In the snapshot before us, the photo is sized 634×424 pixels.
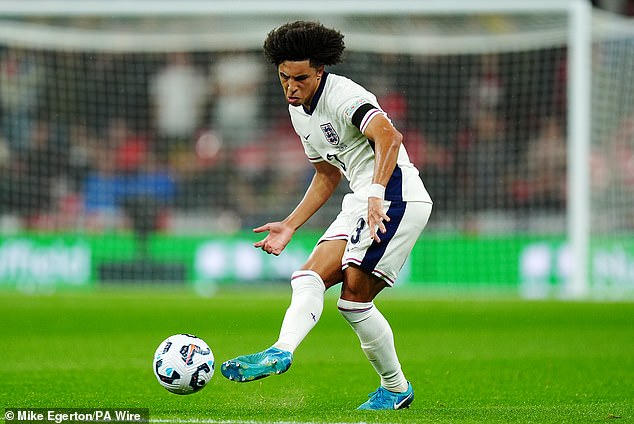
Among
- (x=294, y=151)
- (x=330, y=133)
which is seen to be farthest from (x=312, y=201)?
(x=294, y=151)

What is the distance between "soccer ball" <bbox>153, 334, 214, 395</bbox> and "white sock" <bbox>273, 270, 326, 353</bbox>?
15.7 inches

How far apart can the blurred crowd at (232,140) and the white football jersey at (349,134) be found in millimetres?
11497

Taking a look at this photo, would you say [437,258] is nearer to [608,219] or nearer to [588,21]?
[608,219]

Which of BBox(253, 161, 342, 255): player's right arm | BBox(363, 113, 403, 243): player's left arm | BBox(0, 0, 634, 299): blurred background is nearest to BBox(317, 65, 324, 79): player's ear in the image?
BBox(363, 113, 403, 243): player's left arm

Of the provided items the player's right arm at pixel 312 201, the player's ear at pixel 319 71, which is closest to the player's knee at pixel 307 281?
the player's right arm at pixel 312 201

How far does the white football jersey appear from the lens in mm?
5641

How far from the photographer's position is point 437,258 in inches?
690

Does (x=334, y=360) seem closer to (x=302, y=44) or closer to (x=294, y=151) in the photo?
(x=302, y=44)

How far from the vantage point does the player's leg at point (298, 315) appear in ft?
16.3

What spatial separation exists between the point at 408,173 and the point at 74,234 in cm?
1320

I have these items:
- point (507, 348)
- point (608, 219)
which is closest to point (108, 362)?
point (507, 348)

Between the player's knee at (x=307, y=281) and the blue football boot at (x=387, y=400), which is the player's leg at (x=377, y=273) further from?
the player's knee at (x=307, y=281)

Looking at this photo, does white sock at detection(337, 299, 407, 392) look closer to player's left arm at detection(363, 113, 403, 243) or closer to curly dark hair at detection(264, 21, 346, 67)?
player's left arm at detection(363, 113, 403, 243)

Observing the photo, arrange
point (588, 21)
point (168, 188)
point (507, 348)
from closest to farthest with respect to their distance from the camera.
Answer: point (507, 348) → point (588, 21) → point (168, 188)
